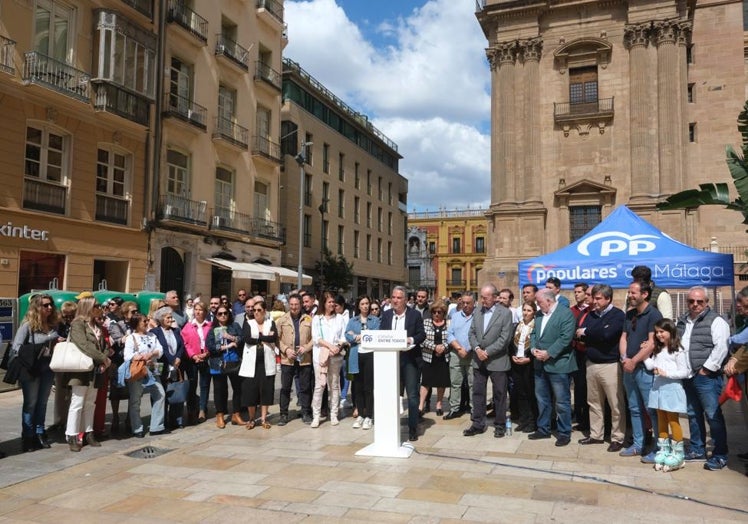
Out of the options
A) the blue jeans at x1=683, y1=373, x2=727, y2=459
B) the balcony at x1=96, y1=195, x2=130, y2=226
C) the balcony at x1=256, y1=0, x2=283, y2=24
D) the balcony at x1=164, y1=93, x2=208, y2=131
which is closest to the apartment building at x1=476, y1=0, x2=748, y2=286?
the balcony at x1=256, y1=0, x2=283, y2=24

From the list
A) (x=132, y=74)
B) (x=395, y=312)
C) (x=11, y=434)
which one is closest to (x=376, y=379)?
(x=395, y=312)

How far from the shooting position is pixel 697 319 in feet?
21.5

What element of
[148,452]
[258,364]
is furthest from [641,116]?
[148,452]

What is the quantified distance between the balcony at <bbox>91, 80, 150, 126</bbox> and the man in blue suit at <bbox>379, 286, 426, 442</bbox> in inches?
539

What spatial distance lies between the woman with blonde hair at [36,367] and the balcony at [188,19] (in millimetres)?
16975

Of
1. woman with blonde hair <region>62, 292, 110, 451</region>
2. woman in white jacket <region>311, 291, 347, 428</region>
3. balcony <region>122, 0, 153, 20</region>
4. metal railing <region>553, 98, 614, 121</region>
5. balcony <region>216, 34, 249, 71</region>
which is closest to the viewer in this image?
woman with blonde hair <region>62, 292, 110, 451</region>

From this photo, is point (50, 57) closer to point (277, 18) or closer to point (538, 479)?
point (277, 18)

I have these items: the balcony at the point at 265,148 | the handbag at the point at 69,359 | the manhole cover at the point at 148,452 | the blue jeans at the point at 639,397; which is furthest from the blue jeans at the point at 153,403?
the balcony at the point at 265,148

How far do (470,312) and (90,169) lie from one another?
45.0 feet

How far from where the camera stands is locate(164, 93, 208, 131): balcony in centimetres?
2123

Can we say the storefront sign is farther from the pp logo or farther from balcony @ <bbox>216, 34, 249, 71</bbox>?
the pp logo

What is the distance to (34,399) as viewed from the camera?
726cm

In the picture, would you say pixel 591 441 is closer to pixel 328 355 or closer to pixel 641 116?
pixel 328 355

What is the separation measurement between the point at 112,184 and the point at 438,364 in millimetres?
14117
